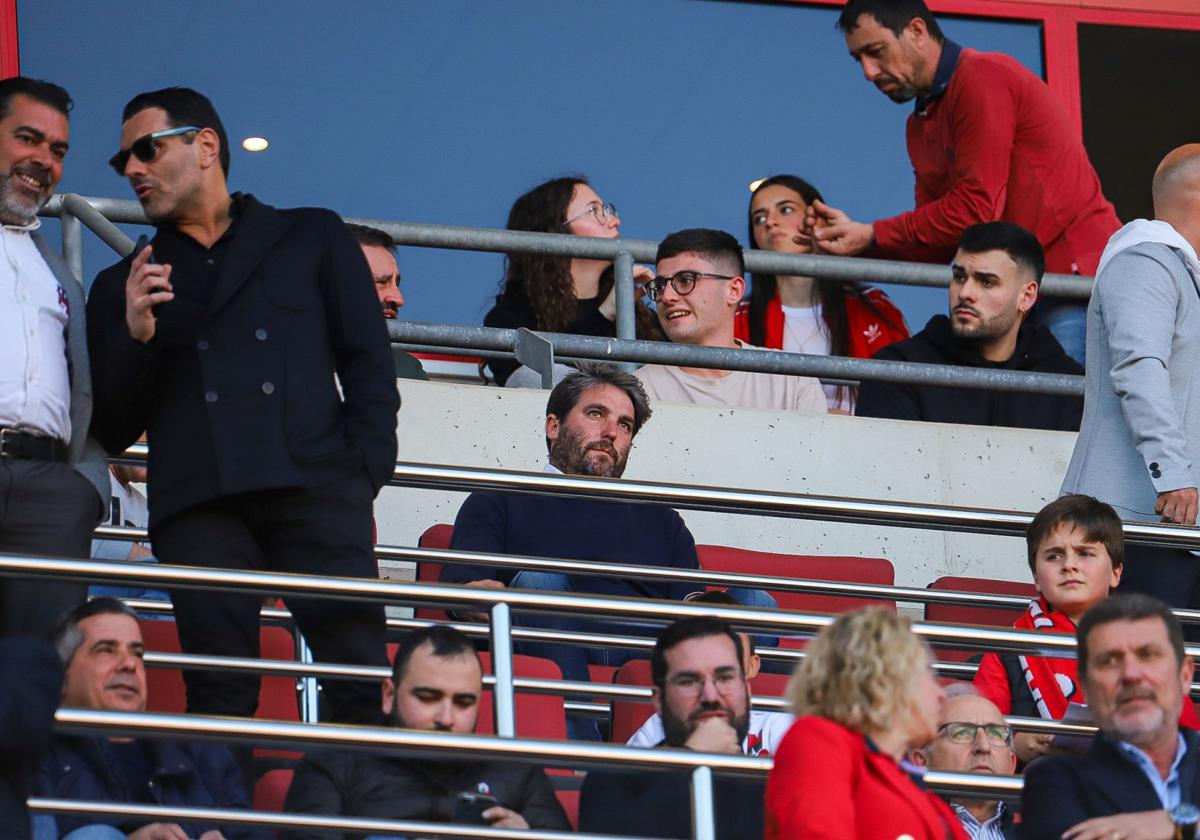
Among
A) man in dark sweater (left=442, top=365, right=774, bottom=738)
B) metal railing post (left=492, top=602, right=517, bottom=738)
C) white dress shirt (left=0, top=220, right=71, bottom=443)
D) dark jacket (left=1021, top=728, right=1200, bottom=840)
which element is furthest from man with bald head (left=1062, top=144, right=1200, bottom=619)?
white dress shirt (left=0, top=220, right=71, bottom=443)

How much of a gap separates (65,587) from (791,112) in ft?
Answer: 20.2

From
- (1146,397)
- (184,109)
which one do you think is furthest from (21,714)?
(1146,397)

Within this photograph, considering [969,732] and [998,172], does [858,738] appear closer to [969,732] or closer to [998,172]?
[969,732]

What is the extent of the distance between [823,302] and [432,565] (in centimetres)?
245

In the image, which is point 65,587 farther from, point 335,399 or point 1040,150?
point 1040,150

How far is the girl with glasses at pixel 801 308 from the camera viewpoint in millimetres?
8406

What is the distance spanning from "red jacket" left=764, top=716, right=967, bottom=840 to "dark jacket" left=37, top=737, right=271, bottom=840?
59.4 inches

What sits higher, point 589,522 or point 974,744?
point 589,522

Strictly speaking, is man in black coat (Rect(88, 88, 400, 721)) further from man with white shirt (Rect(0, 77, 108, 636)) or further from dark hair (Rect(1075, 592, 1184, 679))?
dark hair (Rect(1075, 592, 1184, 679))

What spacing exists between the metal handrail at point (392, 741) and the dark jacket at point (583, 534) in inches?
78.4

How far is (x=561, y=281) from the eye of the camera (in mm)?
8211

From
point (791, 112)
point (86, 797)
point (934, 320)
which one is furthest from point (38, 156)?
point (791, 112)

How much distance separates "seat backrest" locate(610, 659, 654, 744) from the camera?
5672 millimetres

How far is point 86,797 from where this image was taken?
4828mm
